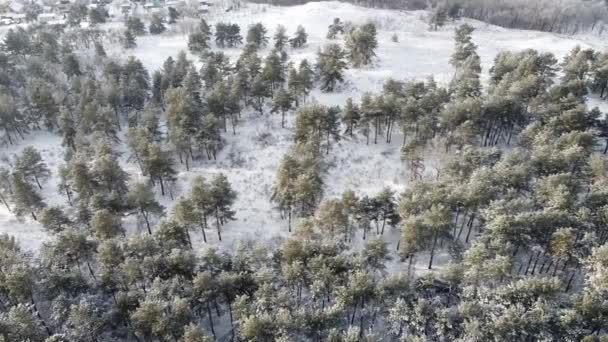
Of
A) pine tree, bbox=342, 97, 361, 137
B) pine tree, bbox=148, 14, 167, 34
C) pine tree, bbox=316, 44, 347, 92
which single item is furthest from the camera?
pine tree, bbox=148, 14, 167, 34

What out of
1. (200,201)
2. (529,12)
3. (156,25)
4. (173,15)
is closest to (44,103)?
(200,201)

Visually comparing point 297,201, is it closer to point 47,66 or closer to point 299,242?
point 299,242

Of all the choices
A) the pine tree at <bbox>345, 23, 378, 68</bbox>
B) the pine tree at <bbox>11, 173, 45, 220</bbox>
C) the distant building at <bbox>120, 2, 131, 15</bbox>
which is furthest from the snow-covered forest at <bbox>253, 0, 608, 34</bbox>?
the pine tree at <bbox>11, 173, 45, 220</bbox>

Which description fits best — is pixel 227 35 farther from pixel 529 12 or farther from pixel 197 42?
pixel 529 12

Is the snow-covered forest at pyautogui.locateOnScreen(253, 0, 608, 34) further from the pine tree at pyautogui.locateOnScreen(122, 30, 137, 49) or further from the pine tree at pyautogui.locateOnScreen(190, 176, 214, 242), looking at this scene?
the pine tree at pyautogui.locateOnScreen(190, 176, 214, 242)

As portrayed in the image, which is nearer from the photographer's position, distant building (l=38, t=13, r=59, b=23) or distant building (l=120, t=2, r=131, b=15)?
distant building (l=38, t=13, r=59, b=23)
